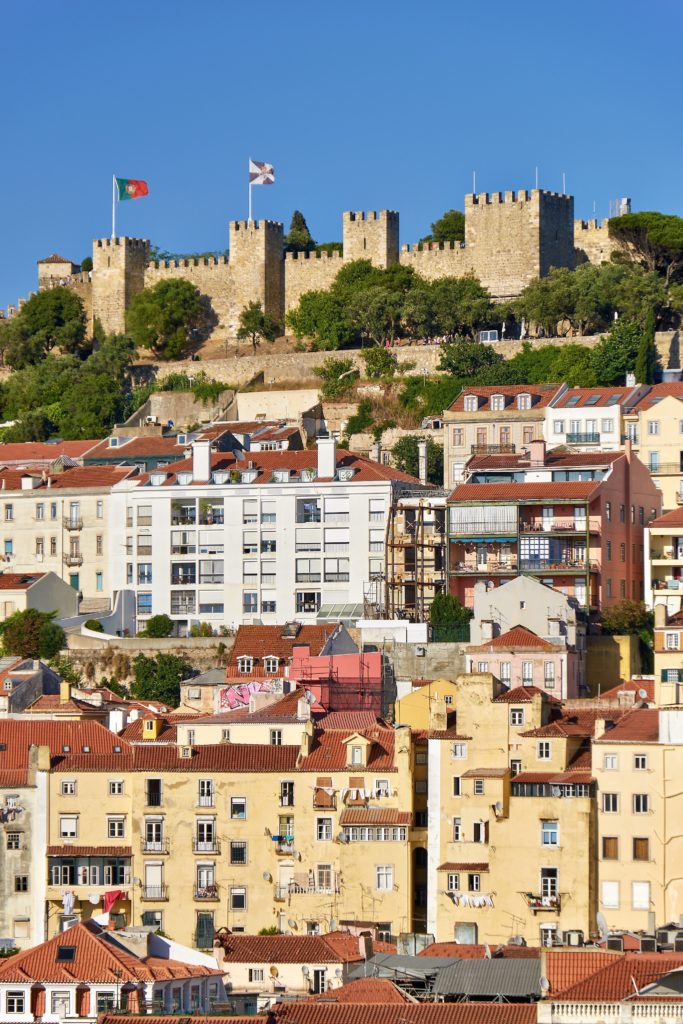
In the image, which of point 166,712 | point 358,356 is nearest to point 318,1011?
point 166,712

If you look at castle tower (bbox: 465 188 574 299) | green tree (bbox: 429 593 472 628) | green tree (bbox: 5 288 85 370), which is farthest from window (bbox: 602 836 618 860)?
green tree (bbox: 5 288 85 370)

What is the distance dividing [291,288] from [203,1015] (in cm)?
6275

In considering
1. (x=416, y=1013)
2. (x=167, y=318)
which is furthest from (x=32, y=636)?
(x=167, y=318)

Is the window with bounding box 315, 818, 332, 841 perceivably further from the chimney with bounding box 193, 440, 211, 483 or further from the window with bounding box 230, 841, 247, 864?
the chimney with bounding box 193, 440, 211, 483

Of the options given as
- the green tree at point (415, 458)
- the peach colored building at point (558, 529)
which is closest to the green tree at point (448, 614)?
the peach colored building at point (558, 529)

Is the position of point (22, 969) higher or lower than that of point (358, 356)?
lower

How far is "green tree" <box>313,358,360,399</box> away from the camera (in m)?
91.8

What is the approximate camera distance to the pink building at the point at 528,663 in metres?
60.6

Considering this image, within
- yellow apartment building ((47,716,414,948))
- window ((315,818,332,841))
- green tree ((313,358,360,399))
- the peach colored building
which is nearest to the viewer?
yellow apartment building ((47,716,414,948))

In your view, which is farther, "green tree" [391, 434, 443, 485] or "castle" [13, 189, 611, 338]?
"castle" [13, 189, 611, 338]

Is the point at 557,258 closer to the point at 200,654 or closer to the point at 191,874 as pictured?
the point at 200,654

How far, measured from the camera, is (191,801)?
181 feet

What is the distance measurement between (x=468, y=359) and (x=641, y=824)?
39.6 meters

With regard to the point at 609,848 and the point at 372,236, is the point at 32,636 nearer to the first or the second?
the point at 609,848
